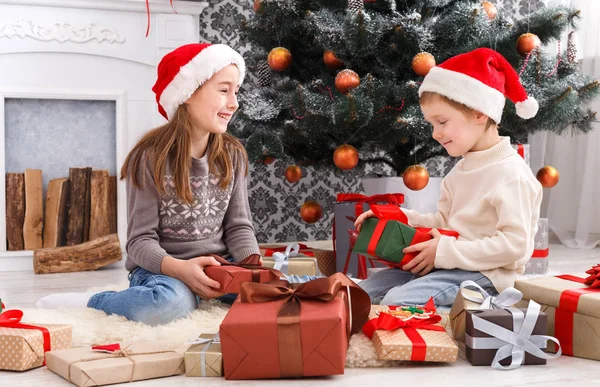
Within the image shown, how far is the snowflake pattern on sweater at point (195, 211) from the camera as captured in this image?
6.44 feet

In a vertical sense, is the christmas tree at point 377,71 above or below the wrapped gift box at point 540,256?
above

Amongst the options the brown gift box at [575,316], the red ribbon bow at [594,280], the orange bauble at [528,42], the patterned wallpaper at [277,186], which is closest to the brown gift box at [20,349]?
the brown gift box at [575,316]

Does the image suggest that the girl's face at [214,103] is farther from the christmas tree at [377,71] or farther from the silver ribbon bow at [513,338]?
the silver ribbon bow at [513,338]

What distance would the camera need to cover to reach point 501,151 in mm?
1860

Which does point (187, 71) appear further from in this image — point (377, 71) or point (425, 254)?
point (377, 71)

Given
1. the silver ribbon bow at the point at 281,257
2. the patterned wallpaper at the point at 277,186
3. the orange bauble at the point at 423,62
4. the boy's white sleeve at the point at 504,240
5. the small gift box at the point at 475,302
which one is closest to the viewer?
the small gift box at the point at 475,302

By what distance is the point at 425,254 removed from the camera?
1835 millimetres

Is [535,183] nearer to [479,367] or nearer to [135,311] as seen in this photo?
[479,367]

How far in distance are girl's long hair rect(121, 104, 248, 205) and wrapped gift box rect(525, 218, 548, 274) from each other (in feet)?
4.44

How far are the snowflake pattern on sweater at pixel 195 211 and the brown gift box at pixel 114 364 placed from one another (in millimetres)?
578

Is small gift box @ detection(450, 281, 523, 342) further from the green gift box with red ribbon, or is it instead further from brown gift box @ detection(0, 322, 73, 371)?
brown gift box @ detection(0, 322, 73, 371)

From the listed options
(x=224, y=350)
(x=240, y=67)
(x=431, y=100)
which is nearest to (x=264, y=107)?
(x=240, y=67)

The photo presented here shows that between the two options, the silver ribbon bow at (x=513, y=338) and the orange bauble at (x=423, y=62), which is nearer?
the silver ribbon bow at (x=513, y=338)

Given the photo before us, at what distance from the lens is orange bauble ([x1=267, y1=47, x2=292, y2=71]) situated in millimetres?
2787
